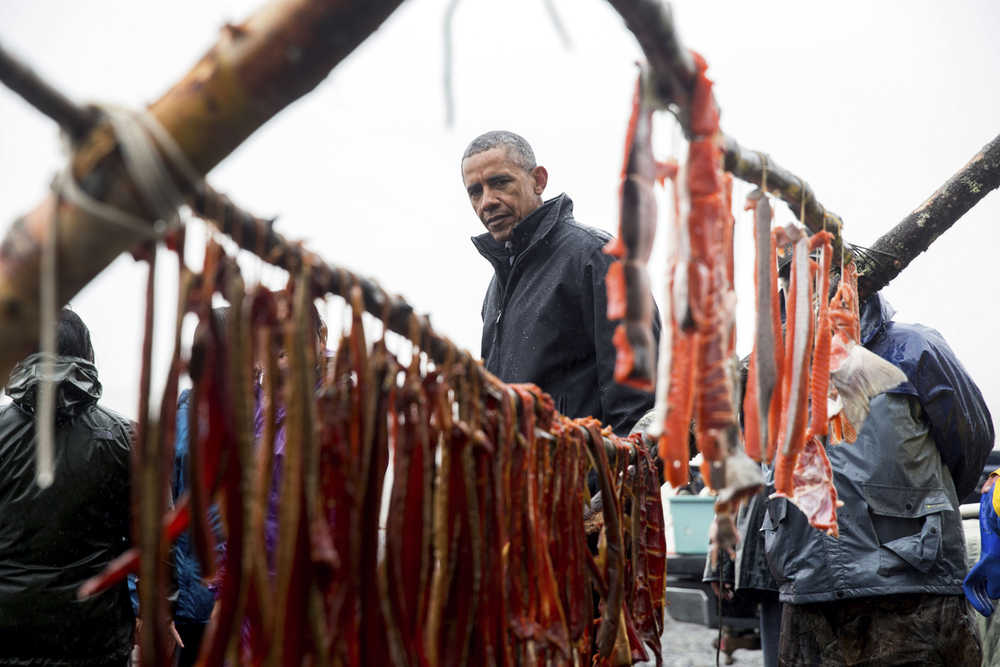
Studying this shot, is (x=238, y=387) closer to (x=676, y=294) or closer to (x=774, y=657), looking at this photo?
(x=676, y=294)

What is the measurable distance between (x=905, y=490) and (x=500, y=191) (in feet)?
6.55

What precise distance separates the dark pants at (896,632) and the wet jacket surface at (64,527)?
2.76 meters

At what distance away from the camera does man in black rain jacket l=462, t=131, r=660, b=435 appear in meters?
2.97

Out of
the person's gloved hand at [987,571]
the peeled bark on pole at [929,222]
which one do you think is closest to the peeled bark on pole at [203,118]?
the peeled bark on pole at [929,222]

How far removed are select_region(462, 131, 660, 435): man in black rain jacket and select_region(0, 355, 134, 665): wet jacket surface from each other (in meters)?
1.57

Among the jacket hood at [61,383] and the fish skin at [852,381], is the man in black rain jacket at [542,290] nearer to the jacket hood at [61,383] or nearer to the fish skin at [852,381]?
the fish skin at [852,381]

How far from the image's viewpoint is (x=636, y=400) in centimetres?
283

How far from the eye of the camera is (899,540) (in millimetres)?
3430

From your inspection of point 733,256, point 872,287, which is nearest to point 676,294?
point 733,256

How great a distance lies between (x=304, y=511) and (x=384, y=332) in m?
0.33

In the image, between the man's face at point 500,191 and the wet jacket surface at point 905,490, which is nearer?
the wet jacket surface at point 905,490

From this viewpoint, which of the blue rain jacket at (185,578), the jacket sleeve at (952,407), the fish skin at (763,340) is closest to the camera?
the fish skin at (763,340)

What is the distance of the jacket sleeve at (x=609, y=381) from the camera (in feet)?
9.30

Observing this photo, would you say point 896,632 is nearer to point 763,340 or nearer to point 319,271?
point 763,340
